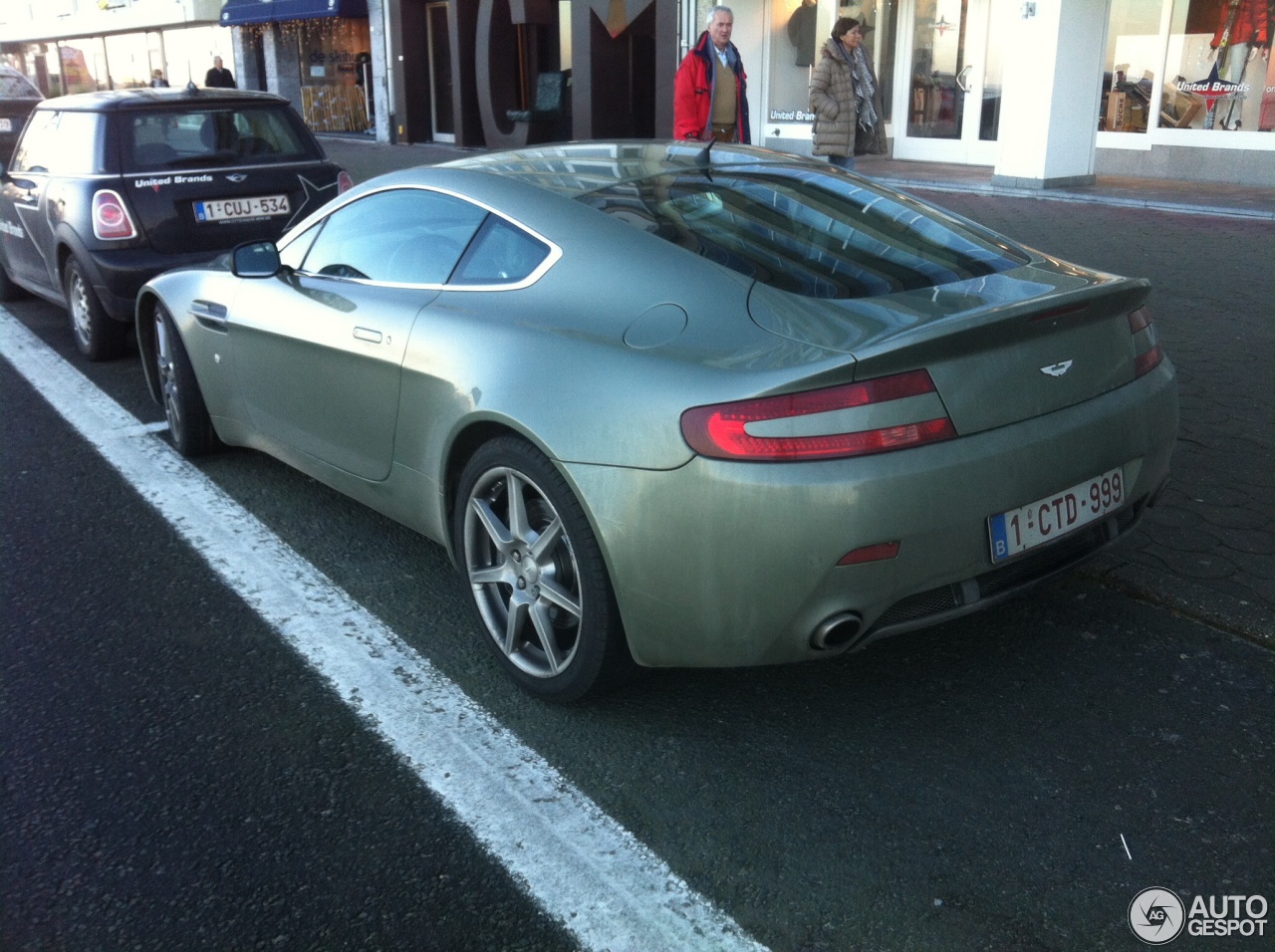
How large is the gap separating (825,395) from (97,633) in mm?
2385

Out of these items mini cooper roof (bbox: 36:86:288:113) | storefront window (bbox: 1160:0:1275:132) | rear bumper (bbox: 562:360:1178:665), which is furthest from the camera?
storefront window (bbox: 1160:0:1275:132)

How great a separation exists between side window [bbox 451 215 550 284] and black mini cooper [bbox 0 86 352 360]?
13.5ft

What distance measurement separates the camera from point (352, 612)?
379cm

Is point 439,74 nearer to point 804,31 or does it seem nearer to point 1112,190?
point 804,31

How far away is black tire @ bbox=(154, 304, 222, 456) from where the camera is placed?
5.09 meters

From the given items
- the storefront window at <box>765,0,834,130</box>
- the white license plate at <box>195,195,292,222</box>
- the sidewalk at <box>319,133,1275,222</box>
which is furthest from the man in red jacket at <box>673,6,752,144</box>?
the storefront window at <box>765,0,834,130</box>

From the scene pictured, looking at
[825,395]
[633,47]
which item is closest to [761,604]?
[825,395]

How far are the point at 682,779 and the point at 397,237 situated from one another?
2.01m

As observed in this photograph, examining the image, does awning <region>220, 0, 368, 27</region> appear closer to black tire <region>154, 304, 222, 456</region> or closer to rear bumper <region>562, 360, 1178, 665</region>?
black tire <region>154, 304, 222, 456</region>

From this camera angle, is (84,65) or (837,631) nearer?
(837,631)

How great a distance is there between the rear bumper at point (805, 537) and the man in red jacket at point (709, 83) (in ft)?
23.2

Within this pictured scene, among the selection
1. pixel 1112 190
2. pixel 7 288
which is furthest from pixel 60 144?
pixel 1112 190

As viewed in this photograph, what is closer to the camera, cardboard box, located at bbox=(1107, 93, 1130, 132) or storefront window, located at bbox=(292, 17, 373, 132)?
cardboard box, located at bbox=(1107, 93, 1130, 132)

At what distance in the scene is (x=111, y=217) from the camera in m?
6.92
